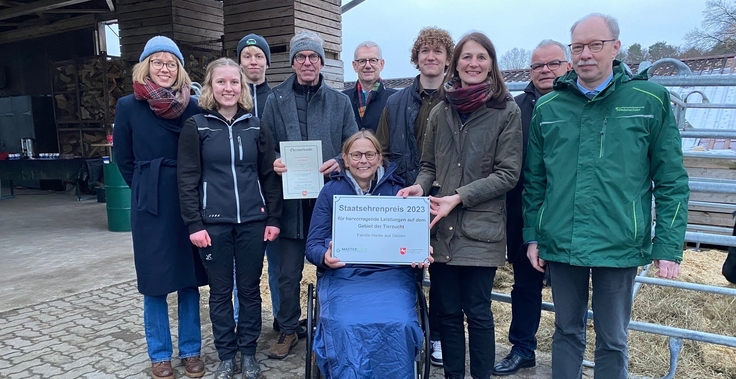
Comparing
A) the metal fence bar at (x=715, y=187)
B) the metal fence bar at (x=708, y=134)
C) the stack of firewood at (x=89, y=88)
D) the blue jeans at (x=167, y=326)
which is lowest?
the blue jeans at (x=167, y=326)

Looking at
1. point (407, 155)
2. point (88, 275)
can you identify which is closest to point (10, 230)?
point (88, 275)

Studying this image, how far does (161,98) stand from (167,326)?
140 centimetres

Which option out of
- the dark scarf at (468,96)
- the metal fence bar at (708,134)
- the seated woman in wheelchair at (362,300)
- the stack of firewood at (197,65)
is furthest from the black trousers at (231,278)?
the stack of firewood at (197,65)

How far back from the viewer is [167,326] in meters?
3.06

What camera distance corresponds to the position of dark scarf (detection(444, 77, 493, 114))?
96.4 inches

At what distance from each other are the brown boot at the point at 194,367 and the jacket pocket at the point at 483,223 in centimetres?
190

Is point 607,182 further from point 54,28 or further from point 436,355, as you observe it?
point 54,28

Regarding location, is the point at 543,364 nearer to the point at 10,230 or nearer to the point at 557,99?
the point at 557,99

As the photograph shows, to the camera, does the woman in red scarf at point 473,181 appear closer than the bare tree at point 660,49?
Yes

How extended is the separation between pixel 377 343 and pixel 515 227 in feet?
4.06

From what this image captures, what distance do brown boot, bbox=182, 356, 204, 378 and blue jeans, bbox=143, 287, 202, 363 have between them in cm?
3

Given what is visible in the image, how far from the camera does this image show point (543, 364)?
3.28m

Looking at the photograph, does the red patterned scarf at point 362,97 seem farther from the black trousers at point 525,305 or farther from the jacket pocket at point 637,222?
the jacket pocket at point 637,222

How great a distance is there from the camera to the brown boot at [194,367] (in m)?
3.11
